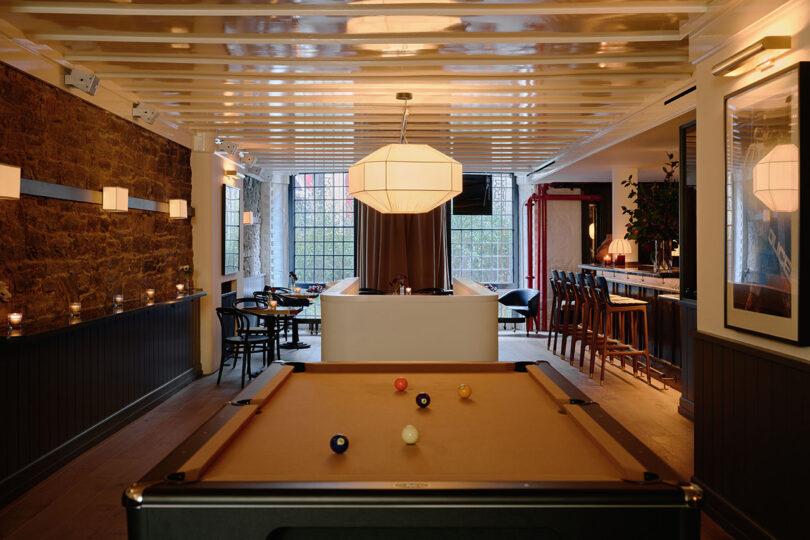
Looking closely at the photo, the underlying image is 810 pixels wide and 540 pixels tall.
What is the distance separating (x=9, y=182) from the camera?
3.60 meters

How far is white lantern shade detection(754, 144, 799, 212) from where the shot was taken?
2.93m

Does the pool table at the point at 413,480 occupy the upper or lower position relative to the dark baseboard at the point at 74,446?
upper

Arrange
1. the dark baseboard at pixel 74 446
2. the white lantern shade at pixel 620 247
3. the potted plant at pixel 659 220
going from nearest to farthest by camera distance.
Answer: the dark baseboard at pixel 74 446
the potted plant at pixel 659 220
the white lantern shade at pixel 620 247

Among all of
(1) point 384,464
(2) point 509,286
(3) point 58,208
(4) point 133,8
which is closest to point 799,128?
(1) point 384,464

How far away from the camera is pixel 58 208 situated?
475cm

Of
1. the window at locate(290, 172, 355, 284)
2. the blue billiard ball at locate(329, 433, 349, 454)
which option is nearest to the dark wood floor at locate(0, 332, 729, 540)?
the blue billiard ball at locate(329, 433, 349, 454)

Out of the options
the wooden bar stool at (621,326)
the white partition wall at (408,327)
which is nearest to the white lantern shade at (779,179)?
the white partition wall at (408,327)

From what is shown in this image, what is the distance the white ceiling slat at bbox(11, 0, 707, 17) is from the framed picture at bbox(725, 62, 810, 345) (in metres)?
0.79

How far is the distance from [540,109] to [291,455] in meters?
5.29

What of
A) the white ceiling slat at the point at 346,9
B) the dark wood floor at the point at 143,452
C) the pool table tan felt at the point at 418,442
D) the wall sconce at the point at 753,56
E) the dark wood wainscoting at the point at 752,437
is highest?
the white ceiling slat at the point at 346,9

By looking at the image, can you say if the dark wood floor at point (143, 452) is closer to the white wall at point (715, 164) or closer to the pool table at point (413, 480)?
the white wall at point (715, 164)

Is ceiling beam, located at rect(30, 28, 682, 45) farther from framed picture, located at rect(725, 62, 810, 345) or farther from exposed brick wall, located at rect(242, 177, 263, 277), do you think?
exposed brick wall, located at rect(242, 177, 263, 277)

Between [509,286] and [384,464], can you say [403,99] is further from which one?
[509,286]

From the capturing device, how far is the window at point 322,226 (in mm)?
12531
